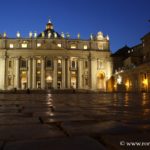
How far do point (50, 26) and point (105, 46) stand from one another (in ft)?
92.9

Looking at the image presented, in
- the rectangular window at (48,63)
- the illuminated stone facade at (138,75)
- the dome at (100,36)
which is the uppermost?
the dome at (100,36)

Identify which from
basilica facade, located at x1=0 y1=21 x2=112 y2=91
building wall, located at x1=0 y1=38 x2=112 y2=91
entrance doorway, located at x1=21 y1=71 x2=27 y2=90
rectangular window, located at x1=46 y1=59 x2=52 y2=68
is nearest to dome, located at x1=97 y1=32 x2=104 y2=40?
basilica facade, located at x1=0 y1=21 x2=112 y2=91

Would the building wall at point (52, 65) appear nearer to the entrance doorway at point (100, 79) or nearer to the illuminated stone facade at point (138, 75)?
the entrance doorway at point (100, 79)

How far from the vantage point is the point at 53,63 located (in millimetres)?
81750

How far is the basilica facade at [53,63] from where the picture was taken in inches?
3179

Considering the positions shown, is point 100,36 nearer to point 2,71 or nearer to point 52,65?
point 52,65

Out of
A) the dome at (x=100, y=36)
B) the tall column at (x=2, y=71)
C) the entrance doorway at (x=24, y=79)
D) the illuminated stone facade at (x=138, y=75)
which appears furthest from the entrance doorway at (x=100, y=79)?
the tall column at (x=2, y=71)

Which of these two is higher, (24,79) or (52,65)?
(52,65)

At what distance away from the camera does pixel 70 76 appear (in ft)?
274

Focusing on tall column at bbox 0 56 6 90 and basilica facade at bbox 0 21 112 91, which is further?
basilica facade at bbox 0 21 112 91

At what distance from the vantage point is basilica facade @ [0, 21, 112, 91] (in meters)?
80.8

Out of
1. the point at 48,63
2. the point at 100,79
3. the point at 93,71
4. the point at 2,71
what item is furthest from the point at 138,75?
the point at 2,71

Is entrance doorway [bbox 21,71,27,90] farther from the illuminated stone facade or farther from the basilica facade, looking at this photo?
the illuminated stone facade

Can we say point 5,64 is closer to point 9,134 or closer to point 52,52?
point 52,52
